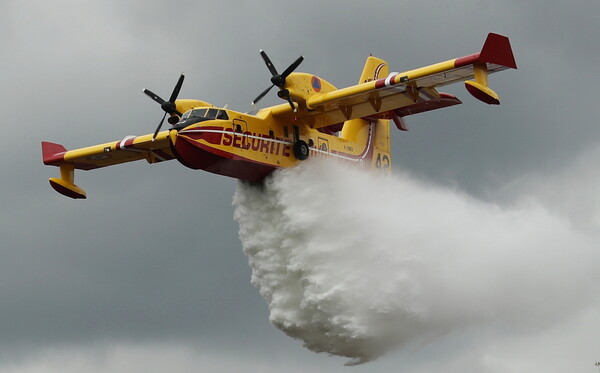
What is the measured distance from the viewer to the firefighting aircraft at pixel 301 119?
114ft

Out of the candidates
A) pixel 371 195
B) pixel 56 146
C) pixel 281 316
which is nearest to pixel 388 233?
pixel 371 195

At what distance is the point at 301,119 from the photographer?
37656mm

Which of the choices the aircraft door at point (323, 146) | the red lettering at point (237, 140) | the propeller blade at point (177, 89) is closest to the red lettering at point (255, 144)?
the red lettering at point (237, 140)

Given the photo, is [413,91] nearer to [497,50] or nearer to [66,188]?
[497,50]

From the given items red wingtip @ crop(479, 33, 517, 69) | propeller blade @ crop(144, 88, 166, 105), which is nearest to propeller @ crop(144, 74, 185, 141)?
propeller blade @ crop(144, 88, 166, 105)

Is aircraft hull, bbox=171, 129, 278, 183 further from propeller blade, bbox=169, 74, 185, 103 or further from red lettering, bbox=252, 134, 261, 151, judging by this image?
propeller blade, bbox=169, 74, 185, 103

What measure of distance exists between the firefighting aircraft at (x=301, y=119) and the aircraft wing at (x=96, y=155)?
47 millimetres

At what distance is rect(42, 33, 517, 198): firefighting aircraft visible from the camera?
34.7 m

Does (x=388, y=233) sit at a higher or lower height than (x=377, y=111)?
lower

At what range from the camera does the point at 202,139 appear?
34.9m

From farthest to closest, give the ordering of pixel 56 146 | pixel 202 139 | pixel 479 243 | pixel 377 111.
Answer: pixel 56 146, pixel 479 243, pixel 377 111, pixel 202 139

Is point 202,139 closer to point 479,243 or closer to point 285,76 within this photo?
point 285,76

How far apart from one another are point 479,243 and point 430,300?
124 inches

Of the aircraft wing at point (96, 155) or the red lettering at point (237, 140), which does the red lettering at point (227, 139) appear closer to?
the red lettering at point (237, 140)
